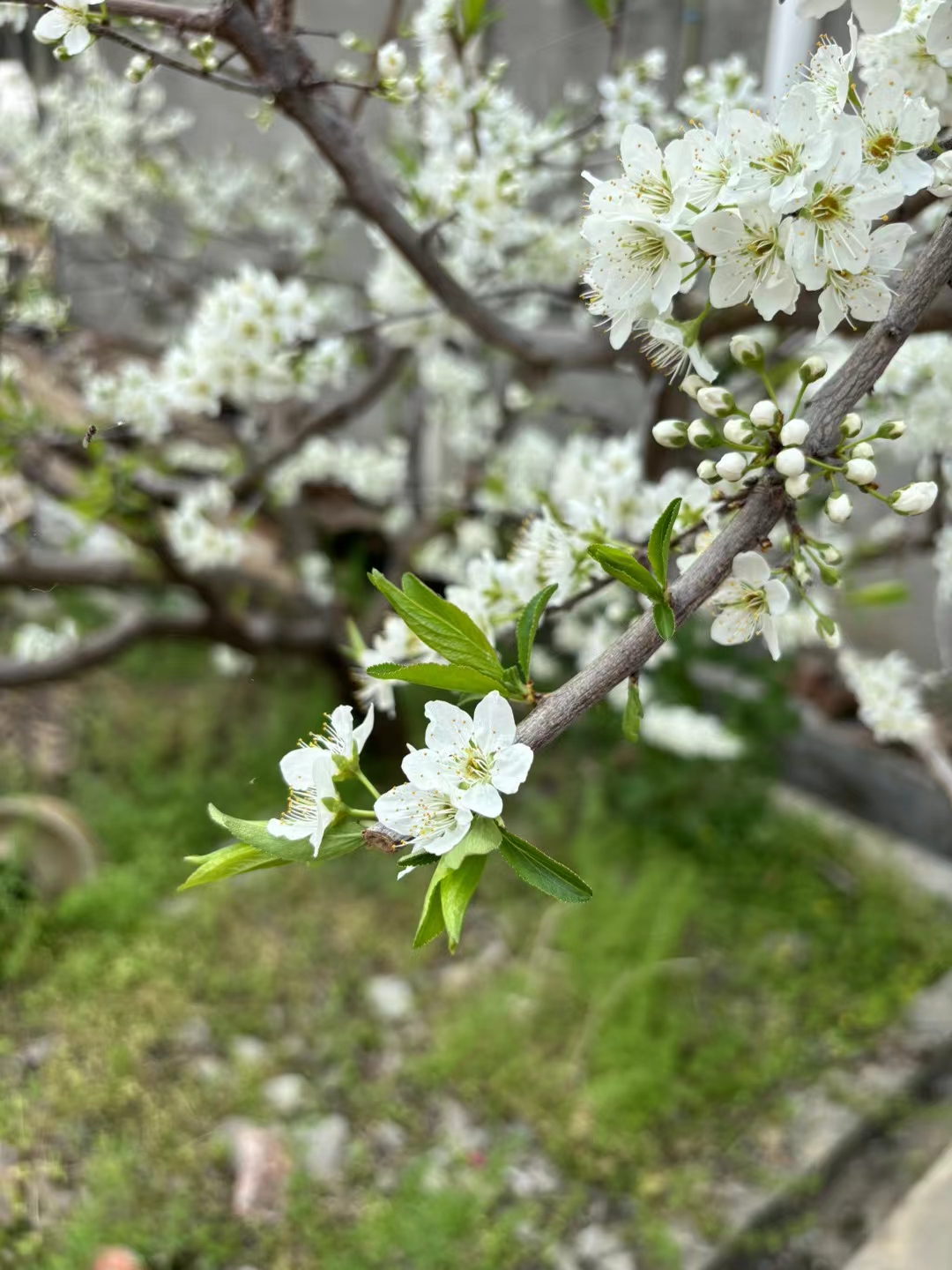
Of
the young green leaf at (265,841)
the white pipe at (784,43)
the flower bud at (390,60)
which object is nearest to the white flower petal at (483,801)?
the young green leaf at (265,841)

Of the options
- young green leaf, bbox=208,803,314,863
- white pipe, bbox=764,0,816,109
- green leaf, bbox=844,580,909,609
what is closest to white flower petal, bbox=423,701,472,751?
young green leaf, bbox=208,803,314,863

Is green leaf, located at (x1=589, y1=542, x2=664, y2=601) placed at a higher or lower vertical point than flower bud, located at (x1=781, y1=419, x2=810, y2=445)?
lower

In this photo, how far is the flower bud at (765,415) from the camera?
72cm

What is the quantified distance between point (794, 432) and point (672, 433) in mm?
123

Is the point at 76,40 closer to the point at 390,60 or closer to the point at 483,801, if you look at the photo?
the point at 390,60

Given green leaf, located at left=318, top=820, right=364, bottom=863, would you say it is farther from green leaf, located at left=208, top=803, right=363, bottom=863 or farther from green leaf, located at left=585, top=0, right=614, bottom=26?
green leaf, located at left=585, top=0, right=614, bottom=26

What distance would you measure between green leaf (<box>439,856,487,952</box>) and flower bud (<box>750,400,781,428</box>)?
363mm

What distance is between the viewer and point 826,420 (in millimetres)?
730

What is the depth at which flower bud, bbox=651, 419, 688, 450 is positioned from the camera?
795mm

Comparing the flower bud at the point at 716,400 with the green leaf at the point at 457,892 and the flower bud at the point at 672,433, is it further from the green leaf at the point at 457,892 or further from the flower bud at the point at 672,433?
the green leaf at the point at 457,892

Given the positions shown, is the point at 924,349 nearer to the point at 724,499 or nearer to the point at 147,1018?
the point at 724,499

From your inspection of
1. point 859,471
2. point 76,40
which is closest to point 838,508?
point 859,471

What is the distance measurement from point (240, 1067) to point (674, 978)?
0.99 m

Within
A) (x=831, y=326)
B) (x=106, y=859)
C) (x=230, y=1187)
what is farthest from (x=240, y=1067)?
(x=831, y=326)
